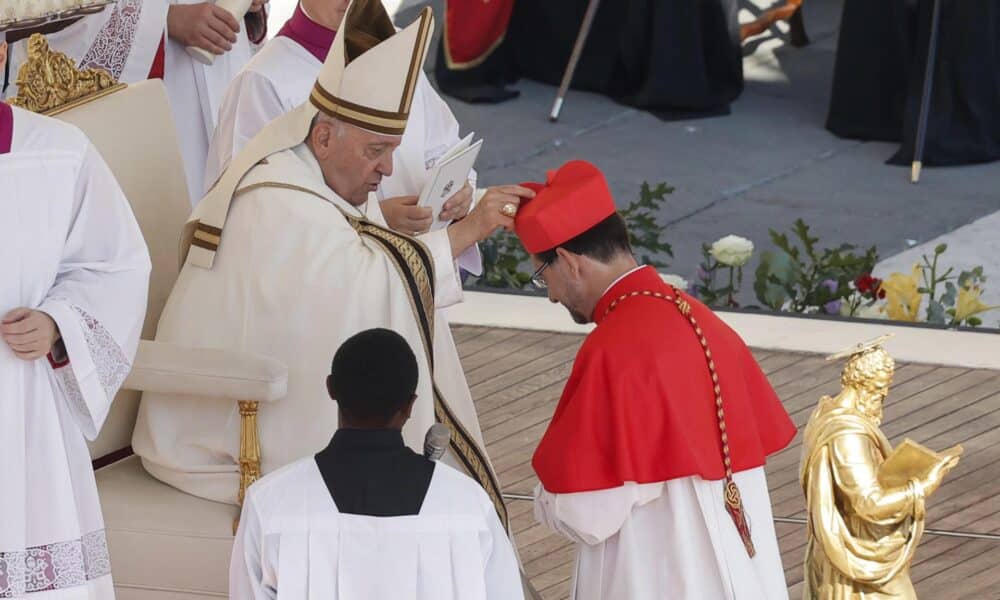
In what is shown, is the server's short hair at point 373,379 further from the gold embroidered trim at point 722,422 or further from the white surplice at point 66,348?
the white surplice at point 66,348

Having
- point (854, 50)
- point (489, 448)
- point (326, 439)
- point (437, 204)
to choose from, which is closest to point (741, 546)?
point (326, 439)

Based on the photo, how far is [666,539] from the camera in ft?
10.9

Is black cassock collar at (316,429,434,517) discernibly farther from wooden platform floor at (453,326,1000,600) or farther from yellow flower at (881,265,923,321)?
yellow flower at (881,265,923,321)

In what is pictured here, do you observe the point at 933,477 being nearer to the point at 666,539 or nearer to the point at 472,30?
the point at 666,539

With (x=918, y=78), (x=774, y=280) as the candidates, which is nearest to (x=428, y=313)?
(x=774, y=280)

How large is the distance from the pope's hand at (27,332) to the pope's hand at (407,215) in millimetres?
1016

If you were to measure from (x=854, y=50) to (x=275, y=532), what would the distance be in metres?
6.08

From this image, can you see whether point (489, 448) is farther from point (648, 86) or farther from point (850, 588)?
point (648, 86)

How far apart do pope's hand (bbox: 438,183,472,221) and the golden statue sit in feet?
3.70

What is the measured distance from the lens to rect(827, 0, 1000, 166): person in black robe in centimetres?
790

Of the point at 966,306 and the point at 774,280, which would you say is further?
the point at 774,280

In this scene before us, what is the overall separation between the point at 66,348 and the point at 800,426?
2.14 metres

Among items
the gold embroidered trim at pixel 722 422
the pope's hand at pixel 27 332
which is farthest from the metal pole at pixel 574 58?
the pope's hand at pixel 27 332

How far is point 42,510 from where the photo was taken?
132 inches
